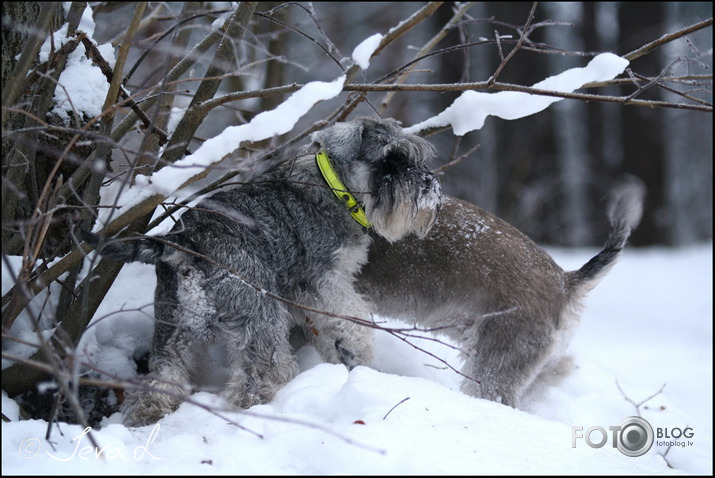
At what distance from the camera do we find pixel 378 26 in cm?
1792

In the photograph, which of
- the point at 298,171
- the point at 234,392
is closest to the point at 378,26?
the point at 298,171

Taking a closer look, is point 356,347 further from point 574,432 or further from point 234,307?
point 574,432

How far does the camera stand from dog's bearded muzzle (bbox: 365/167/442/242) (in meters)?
3.54

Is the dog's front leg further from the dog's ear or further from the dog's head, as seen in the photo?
the dog's ear

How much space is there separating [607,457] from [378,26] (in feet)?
55.5

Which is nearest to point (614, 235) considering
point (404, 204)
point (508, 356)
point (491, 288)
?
point (491, 288)

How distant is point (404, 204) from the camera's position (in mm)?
3516

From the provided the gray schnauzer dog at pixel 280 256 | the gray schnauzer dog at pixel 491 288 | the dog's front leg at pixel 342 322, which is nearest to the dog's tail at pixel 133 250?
the gray schnauzer dog at pixel 280 256

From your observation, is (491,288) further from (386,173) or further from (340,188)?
(340,188)

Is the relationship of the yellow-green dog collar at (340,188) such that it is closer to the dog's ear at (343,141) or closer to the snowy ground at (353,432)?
the dog's ear at (343,141)

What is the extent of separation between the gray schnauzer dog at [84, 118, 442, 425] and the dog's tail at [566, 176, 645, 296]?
1.09 m

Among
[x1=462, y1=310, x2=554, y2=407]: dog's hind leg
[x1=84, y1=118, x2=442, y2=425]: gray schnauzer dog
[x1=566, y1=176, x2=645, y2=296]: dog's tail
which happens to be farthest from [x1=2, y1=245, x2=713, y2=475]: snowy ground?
[x1=566, y1=176, x2=645, y2=296]: dog's tail

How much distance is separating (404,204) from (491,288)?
782 millimetres

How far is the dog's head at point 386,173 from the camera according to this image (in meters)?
3.56
